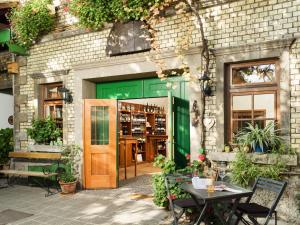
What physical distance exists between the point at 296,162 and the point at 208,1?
11.1ft

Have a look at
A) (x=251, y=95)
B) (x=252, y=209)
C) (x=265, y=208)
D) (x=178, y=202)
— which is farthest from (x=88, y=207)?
(x=251, y=95)

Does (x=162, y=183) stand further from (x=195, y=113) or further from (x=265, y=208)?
(x=265, y=208)

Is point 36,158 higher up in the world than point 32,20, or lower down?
lower down

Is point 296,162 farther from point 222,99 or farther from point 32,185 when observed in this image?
point 32,185

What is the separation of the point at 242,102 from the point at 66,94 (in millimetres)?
4471

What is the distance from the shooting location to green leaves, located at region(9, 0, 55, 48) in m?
8.34

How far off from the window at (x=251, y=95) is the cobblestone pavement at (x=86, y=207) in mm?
2215

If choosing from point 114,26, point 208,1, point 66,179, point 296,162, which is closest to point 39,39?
point 114,26

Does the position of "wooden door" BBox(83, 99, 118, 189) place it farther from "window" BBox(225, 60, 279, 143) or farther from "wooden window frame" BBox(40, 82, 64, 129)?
"window" BBox(225, 60, 279, 143)

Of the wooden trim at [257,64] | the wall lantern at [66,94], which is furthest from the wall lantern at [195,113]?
the wall lantern at [66,94]

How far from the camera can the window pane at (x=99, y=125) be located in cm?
777

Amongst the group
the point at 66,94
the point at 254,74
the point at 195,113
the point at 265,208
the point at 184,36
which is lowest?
the point at 265,208

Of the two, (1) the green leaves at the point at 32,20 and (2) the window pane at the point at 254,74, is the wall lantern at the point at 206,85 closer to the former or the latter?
(2) the window pane at the point at 254,74

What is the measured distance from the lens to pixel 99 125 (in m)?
7.82
